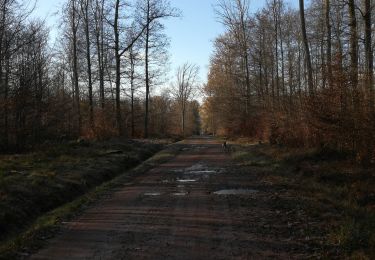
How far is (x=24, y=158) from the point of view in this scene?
61.8 feet

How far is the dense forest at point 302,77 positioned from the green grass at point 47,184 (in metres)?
8.03

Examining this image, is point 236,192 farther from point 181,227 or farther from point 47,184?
point 47,184

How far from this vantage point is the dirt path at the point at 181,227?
7.31 m

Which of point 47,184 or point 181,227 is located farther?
point 47,184

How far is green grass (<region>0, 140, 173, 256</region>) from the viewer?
9711mm

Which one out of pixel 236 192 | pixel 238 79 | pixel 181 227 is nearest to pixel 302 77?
pixel 238 79

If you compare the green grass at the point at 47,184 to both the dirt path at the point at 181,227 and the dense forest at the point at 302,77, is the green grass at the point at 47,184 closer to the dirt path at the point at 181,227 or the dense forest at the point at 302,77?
the dirt path at the point at 181,227

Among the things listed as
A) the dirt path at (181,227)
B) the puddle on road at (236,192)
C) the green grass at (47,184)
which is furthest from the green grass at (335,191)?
the green grass at (47,184)

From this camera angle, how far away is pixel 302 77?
1948 inches

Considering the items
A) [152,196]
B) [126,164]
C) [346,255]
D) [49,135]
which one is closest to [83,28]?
[49,135]

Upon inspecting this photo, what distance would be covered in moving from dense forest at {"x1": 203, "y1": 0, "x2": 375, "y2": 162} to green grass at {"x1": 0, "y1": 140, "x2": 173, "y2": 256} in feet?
26.3

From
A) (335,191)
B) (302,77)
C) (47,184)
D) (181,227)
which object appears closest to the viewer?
(181,227)

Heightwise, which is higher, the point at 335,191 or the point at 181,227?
the point at 335,191

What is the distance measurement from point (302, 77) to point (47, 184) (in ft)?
134
